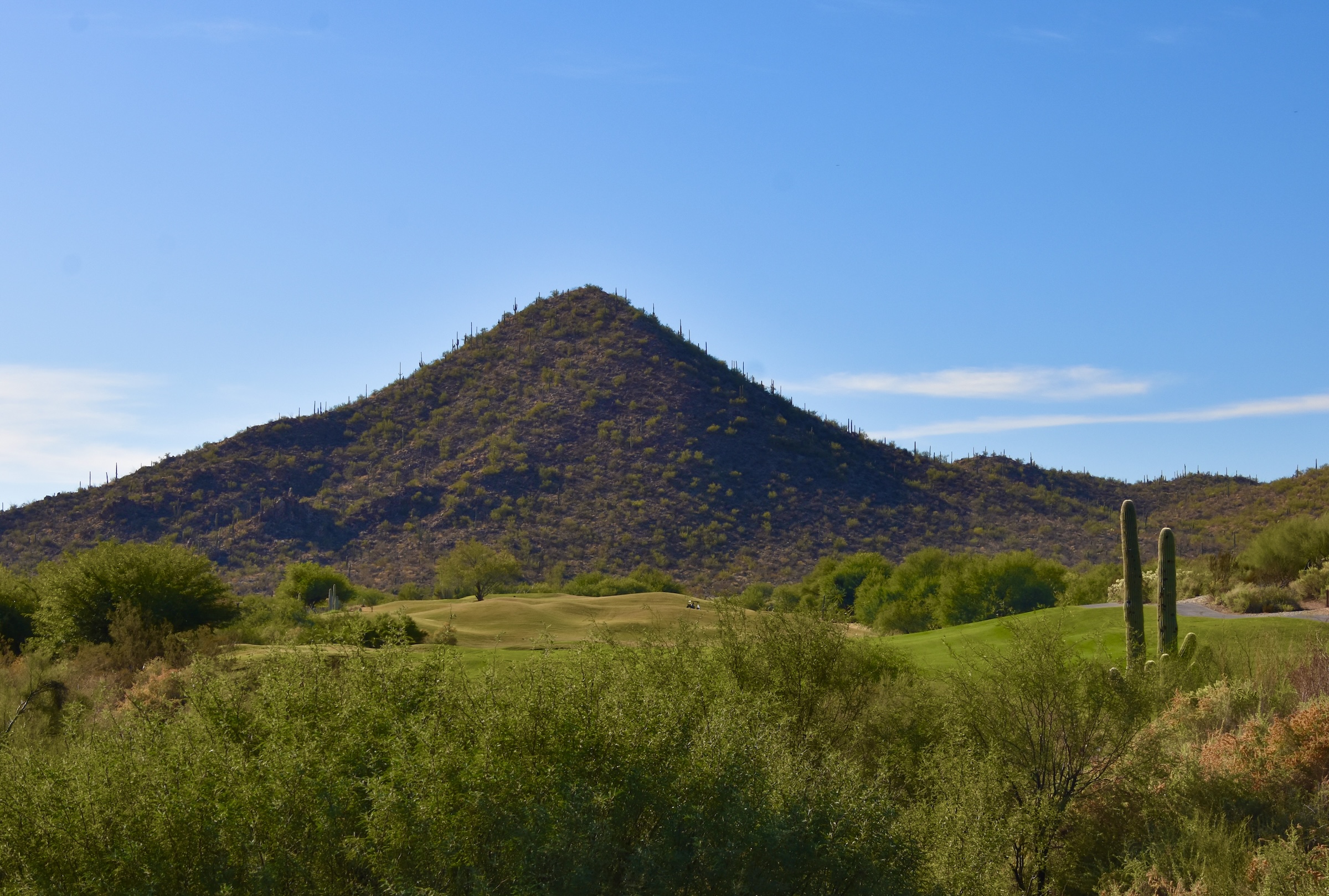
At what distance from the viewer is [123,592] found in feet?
85.4

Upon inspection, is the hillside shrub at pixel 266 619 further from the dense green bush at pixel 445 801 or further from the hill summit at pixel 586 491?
the hill summit at pixel 586 491

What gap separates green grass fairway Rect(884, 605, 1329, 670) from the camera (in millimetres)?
18344

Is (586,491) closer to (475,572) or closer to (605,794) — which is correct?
(475,572)

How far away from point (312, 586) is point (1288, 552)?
3455 cm

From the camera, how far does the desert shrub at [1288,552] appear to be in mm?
29219

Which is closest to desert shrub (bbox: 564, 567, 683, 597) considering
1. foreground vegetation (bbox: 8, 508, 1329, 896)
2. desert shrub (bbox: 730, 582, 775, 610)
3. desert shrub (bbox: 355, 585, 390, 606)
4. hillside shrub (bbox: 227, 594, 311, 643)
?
desert shrub (bbox: 730, 582, 775, 610)

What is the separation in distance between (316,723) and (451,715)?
115 centimetres

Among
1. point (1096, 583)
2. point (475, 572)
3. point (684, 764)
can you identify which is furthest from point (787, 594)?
point (684, 764)

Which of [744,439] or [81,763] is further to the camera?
[744,439]

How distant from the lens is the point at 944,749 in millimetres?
13195

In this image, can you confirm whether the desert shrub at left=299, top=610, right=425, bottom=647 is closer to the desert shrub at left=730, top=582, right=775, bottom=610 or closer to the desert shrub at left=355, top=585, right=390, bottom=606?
the desert shrub at left=730, top=582, right=775, bottom=610

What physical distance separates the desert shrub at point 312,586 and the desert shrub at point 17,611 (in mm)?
13422

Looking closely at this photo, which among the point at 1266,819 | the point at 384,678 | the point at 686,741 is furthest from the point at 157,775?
the point at 1266,819

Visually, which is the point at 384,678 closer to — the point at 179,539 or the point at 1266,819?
the point at 1266,819
